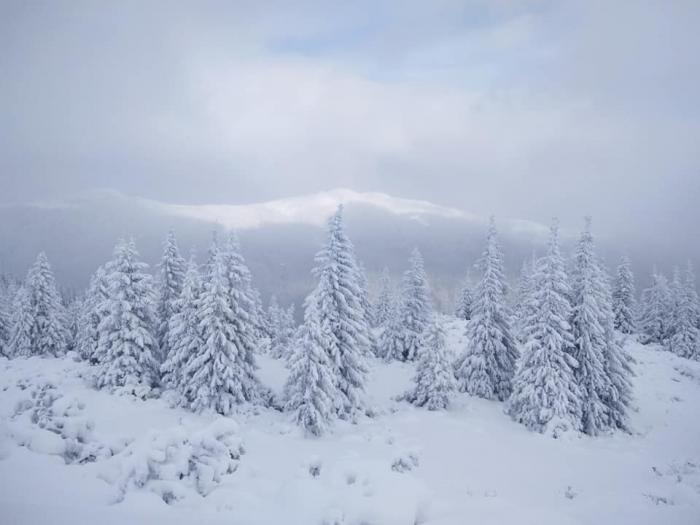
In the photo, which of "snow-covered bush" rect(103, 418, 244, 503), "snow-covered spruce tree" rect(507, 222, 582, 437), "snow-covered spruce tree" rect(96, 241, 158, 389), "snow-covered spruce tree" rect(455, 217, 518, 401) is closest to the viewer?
"snow-covered bush" rect(103, 418, 244, 503)

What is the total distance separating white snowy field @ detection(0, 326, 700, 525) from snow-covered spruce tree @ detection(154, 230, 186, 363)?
19.7 ft

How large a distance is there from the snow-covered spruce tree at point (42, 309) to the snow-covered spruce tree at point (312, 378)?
3122 centimetres

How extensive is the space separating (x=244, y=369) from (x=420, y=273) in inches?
905

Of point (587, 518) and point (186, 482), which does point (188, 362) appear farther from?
point (587, 518)

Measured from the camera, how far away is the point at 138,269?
26.3 m

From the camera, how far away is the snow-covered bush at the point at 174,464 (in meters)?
8.16

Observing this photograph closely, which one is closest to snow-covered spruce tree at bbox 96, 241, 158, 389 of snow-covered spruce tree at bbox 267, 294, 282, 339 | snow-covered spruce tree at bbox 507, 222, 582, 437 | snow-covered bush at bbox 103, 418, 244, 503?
snow-covered bush at bbox 103, 418, 244, 503

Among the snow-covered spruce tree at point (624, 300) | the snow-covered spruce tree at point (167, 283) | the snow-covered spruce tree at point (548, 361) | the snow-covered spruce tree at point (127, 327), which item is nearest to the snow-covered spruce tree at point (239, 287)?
the snow-covered spruce tree at point (127, 327)

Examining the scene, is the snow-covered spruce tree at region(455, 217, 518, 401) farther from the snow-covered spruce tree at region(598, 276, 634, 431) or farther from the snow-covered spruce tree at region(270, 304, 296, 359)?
the snow-covered spruce tree at region(270, 304, 296, 359)

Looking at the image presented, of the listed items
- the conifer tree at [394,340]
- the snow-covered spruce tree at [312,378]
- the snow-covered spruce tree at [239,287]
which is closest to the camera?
the snow-covered spruce tree at [312,378]

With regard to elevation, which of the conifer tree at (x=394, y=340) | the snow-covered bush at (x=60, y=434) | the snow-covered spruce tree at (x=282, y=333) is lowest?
the snow-covered spruce tree at (x=282, y=333)

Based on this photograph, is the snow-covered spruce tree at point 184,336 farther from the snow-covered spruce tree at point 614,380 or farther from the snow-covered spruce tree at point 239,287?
the snow-covered spruce tree at point 614,380

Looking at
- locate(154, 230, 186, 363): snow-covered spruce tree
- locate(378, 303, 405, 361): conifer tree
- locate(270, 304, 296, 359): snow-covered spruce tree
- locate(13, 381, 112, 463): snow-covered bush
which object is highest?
locate(154, 230, 186, 363): snow-covered spruce tree

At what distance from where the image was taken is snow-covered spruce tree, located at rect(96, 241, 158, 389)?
24.6 meters
